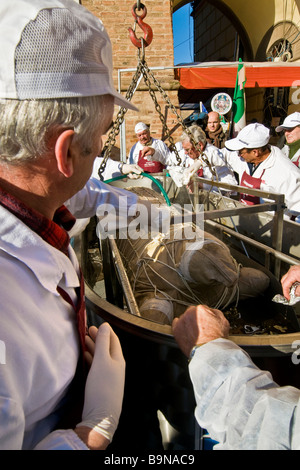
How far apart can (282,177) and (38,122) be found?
293cm

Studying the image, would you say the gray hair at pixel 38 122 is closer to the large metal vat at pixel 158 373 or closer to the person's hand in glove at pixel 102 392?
the person's hand in glove at pixel 102 392

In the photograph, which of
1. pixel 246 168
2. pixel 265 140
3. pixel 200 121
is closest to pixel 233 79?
pixel 200 121

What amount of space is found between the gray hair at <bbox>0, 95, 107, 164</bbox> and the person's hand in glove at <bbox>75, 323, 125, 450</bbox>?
60cm

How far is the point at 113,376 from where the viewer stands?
932 mm

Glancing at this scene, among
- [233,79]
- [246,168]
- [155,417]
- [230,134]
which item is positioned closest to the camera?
[155,417]

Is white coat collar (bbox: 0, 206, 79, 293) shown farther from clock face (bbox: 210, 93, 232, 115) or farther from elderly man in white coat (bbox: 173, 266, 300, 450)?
clock face (bbox: 210, 93, 232, 115)

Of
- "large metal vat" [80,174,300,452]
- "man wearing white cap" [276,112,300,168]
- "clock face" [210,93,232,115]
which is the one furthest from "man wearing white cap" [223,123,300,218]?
"clock face" [210,93,232,115]

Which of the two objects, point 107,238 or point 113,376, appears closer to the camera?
point 113,376

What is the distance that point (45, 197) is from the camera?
823mm

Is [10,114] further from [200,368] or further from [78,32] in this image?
[200,368]

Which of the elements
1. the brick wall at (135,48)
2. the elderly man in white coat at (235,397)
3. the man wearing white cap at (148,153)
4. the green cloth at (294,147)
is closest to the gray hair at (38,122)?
the elderly man in white coat at (235,397)

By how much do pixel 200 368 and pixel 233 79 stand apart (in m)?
7.46

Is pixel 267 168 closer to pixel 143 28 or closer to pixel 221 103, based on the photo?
pixel 143 28

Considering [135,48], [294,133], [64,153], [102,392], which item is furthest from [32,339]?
[135,48]
